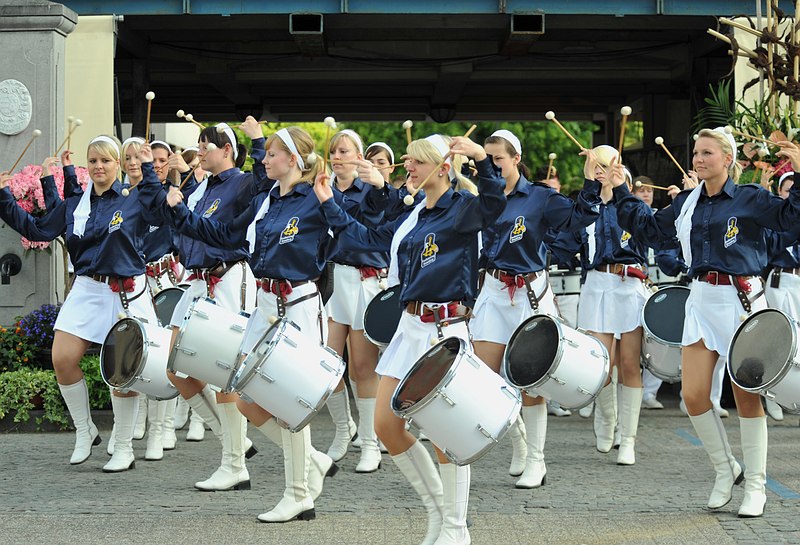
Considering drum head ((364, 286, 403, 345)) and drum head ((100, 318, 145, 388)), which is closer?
drum head ((100, 318, 145, 388))

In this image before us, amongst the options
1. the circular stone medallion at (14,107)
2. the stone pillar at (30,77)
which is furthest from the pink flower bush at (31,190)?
the circular stone medallion at (14,107)

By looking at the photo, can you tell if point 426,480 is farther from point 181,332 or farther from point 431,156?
point 181,332

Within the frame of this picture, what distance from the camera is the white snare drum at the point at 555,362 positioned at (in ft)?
24.2

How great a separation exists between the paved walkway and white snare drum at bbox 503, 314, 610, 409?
0.61 meters

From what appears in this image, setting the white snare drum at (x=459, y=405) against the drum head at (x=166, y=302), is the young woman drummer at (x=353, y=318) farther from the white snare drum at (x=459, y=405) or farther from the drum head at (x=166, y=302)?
the white snare drum at (x=459, y=405)

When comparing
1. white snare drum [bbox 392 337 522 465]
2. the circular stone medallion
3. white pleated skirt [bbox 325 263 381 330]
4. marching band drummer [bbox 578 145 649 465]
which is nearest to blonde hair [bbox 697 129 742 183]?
marching band drummer [bbox 578 145 649 465]

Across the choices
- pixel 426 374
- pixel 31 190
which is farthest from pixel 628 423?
pixel 31 190

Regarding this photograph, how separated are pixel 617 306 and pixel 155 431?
132 inches

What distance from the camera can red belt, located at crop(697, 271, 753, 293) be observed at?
678 cm

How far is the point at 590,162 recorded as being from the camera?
7.67 m

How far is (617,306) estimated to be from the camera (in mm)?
9188

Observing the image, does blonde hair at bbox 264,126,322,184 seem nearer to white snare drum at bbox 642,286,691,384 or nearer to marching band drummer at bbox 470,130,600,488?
marching band drummer at bbox 470,130,600,488

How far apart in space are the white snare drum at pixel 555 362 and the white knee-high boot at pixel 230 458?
1604 mm

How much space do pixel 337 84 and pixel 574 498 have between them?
13885 mm
